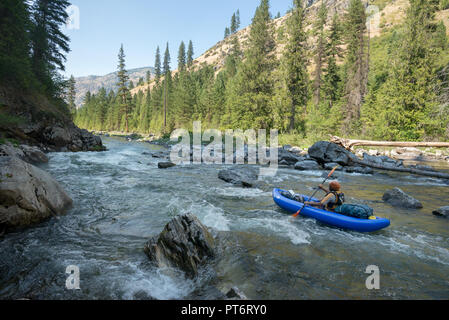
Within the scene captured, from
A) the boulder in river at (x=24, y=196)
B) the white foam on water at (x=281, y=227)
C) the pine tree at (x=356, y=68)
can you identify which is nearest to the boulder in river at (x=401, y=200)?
the white foam on water at (x=281, y=227)

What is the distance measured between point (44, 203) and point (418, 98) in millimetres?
29422

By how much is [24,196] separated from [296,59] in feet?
88.3

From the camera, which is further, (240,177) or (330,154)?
(330,154)

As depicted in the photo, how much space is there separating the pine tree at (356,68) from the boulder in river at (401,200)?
1987 cm

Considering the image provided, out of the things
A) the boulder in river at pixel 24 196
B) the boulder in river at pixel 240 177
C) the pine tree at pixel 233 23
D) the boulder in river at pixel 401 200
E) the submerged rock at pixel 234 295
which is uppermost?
the pine tree at pixel 233 23

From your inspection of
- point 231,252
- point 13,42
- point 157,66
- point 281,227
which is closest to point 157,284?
point 231,252

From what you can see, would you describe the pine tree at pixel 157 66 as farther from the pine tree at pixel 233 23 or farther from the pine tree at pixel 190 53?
the pine tree at pixel 233 23

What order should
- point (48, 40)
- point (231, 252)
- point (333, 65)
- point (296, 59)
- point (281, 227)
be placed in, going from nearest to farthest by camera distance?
1. point (231, 252)
2. point (281, 227)
3. point (48, 40)
4. point (296, 59)
5. point (333, 65)

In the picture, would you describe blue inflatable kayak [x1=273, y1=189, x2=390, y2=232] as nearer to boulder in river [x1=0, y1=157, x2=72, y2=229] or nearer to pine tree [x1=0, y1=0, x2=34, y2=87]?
boulder in river [x1=0, y1=157, x2=72, y2=229]

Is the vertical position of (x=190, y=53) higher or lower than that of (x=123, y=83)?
higher

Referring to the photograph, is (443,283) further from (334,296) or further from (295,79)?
(295,79)

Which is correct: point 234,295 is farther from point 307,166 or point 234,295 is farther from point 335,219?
point 307,166

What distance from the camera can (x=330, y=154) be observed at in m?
16.0

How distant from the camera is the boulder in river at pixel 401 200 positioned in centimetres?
765
